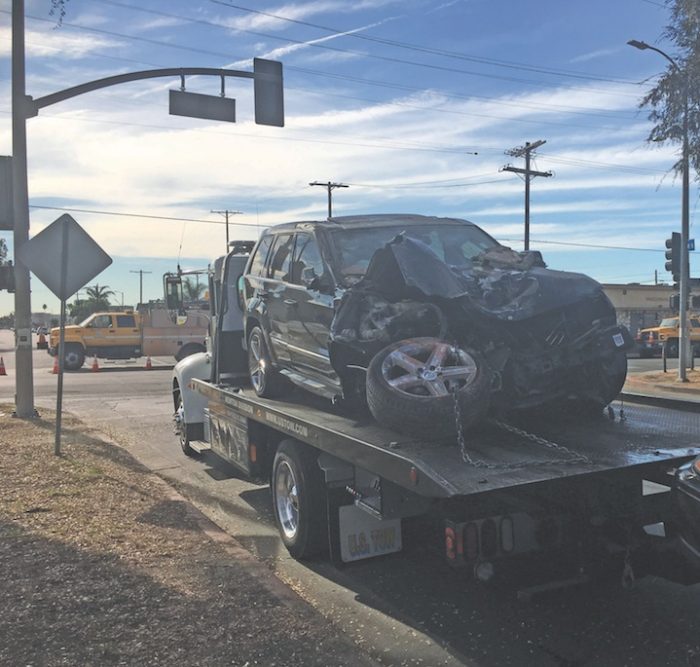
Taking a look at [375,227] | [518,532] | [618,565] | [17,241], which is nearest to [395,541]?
[518,532]

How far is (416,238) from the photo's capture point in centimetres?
567

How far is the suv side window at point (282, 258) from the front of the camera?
617 cm

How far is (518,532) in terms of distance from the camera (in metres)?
3.63

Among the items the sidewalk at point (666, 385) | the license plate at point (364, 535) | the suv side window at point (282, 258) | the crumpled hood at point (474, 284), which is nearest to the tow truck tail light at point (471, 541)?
the license plate at point (364, 535)

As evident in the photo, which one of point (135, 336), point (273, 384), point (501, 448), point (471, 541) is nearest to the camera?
point (471, 541)

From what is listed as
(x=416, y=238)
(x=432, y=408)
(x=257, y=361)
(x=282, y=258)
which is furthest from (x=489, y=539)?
(x=282, y=258)

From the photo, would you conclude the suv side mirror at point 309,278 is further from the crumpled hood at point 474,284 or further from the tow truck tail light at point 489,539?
the tow truck tail light at point 489,539

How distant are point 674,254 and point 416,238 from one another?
15.4m

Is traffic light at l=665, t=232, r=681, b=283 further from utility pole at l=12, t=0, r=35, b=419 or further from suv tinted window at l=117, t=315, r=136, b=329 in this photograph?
suv tinted window at l=117, t=315, r=136, b=329

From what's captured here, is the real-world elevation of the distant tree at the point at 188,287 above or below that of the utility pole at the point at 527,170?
below

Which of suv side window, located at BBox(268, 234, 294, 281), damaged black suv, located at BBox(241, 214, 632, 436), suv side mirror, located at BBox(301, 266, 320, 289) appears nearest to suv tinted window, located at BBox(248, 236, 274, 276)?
suv side window, located at BBox(268, 234, 294, 281)

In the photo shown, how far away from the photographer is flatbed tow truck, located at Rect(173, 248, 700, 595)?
340 centimetres

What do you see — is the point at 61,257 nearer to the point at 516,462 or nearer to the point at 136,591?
the point at 136,591

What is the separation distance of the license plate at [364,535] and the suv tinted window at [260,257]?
2991 mm
